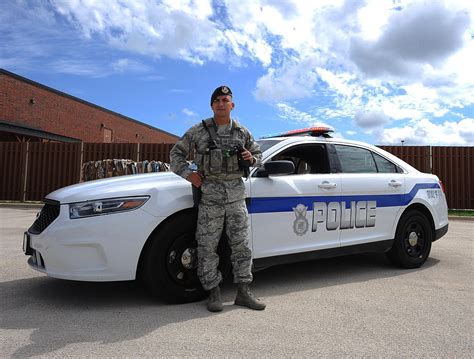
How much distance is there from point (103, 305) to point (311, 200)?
2.26m

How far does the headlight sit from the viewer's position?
11.1 feet

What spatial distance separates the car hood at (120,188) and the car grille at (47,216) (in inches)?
2.5

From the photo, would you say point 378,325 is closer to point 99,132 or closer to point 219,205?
point 219,205

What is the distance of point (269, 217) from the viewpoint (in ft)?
13.2

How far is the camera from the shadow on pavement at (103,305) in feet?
9.88

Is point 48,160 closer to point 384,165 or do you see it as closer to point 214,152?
point 384,165

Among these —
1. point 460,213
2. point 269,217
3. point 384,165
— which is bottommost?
point 460,213

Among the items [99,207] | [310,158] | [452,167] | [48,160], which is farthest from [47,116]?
[99,207]

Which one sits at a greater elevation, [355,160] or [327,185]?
[355,160]

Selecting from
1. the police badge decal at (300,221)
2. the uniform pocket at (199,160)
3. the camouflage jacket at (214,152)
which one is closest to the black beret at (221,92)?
the camouflage jacket at (214,152)

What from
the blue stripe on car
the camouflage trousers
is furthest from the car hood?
the blue stripe on car

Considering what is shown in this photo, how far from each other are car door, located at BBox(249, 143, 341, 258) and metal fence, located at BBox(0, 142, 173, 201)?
11116 mm

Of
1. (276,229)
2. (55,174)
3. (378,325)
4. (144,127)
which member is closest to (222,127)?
(276,229)

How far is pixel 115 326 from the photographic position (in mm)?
3170
